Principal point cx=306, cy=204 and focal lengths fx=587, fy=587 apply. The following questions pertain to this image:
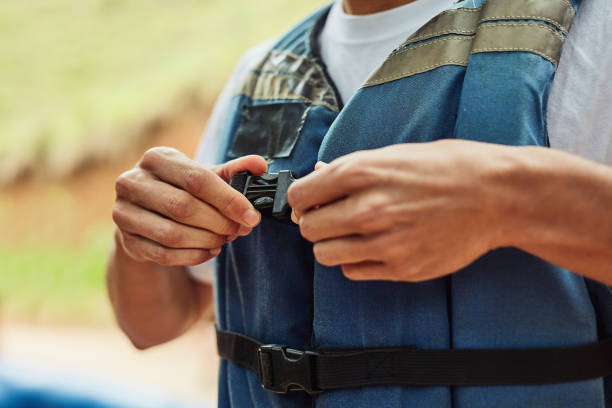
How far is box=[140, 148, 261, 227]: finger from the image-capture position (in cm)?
65

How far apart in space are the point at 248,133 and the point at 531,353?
0.46m

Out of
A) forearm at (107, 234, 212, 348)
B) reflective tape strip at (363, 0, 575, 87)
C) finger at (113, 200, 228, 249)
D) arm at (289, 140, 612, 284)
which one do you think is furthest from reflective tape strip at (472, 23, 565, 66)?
forearm at (107, 234, 212, 348)

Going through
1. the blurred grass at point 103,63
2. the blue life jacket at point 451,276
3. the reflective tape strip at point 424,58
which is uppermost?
the reflective tape strip at point 424,58

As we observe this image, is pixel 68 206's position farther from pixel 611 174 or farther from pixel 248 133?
pixel 611 174

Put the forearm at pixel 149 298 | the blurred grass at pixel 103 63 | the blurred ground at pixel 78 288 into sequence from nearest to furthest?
1. the forearm at pixel 149 298
2. the blurred ground at pixel 78 288
3. the blurred grass at pixel 103 63

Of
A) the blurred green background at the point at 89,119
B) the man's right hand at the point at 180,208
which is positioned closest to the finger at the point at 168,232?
the man's right hand at the point at 180,208

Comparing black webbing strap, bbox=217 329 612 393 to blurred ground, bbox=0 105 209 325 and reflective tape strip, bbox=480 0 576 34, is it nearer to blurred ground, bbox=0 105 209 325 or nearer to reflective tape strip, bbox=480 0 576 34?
reflective tape strip, bbox=480 0 576 34

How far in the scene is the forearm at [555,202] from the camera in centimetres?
50

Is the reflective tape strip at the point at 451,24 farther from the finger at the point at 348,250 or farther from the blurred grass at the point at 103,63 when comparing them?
the blurred grass at the point at 103,63

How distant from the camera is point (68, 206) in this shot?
261 inches

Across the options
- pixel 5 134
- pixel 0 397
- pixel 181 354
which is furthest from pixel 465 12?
pixel 5 134

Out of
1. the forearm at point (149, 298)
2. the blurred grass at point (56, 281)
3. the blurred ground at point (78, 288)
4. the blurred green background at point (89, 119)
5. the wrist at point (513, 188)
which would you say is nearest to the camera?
the wrist at point (513, 188)

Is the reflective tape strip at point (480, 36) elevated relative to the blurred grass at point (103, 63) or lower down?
elevated

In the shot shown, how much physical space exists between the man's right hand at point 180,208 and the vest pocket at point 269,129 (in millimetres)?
86
